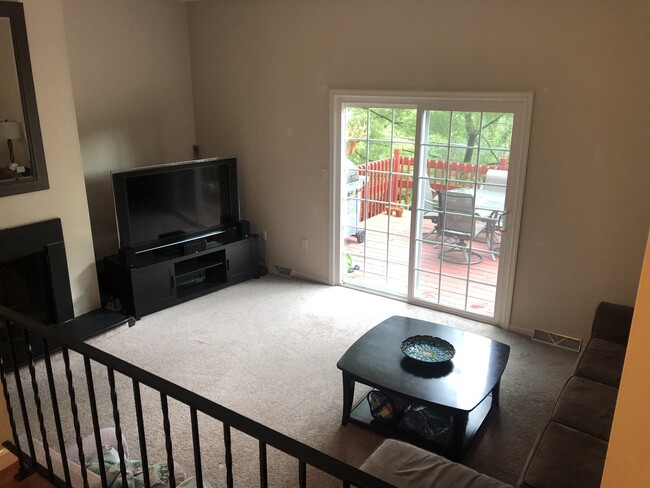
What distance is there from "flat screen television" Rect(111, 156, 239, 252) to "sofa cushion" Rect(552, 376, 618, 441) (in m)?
3.52

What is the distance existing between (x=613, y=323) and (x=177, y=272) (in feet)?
11.8

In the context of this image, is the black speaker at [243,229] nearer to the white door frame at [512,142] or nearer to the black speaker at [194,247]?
the black speaker at [194,247]

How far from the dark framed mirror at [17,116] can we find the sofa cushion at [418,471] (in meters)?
3.15

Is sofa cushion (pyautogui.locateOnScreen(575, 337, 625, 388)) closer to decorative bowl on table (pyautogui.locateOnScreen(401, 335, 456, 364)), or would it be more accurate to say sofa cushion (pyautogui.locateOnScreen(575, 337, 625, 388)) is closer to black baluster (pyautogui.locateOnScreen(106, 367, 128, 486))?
decorative bowl on table (pyautogui.locateOnScreen(401, 335, 456, 364))

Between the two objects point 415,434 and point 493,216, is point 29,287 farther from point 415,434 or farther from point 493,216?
point 493,216

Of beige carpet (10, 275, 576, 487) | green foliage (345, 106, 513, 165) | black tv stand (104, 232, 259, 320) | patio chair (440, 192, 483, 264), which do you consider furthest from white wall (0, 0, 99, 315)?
patio chair (440, 192, 483, 264)

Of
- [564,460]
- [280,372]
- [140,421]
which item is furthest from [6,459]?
[564,460]

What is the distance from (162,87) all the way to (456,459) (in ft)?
14.7

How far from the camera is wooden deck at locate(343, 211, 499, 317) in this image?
4523 mm

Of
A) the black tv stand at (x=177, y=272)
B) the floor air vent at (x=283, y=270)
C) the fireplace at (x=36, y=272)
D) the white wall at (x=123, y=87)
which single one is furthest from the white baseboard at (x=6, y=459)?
the floor air vent at (x=283, y=270)

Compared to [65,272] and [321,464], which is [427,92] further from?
[321,464]

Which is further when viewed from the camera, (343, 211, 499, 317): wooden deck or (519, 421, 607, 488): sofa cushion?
(343, 211, 499, 317): wooden deck

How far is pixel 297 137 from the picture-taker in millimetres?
5113

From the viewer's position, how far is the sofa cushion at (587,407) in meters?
2.51
